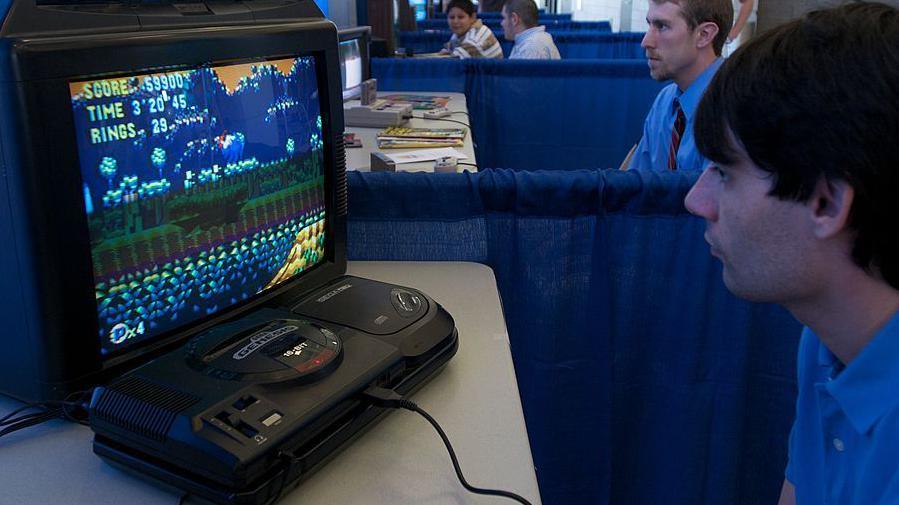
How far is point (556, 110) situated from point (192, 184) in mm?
3647

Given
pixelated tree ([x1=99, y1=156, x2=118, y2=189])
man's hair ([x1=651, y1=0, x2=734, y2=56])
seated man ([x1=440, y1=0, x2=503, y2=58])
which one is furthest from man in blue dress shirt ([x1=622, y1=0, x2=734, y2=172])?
seated man ([x1=440, y1=0, x2=503, y2=58])

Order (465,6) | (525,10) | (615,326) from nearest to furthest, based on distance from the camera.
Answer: (615,326), (525,10), (465,6)

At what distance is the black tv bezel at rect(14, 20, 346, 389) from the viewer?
0.79 metres

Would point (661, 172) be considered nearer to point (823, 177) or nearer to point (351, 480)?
point (823, 177)

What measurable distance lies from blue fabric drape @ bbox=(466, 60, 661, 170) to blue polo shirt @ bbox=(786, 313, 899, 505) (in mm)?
3450

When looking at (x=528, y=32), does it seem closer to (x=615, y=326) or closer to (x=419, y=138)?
(x=419, y=138)

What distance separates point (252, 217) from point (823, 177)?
0.68 m

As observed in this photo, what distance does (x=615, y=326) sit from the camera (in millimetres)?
1582

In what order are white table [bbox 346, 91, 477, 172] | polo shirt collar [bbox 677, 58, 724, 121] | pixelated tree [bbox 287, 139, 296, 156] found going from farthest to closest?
polo shirt collar [bbox 677, 58, 724, 121] < white table [bbox 346, 91, 477, 172] < pixelated tree [bbox 287, 139, 296, 156]

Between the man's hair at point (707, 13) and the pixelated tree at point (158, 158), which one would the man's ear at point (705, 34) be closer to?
the man's hair at point (707, 13)

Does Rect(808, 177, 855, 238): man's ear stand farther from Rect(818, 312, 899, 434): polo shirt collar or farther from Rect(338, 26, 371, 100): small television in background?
Rect(338, 26, 371, 100): small television in background

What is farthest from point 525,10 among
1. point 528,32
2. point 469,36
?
point 469,36

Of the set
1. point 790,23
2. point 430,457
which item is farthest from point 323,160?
point 790,23

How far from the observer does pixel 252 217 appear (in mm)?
1057
